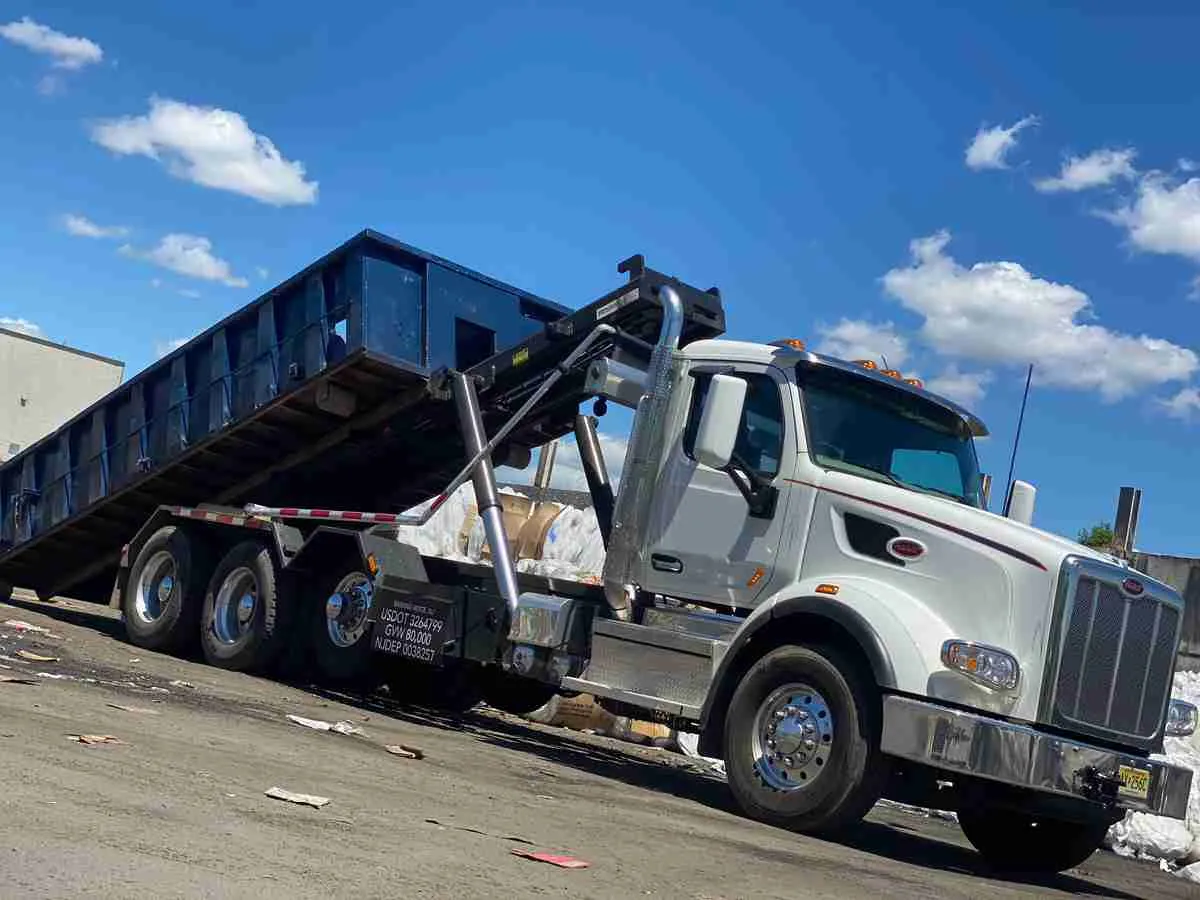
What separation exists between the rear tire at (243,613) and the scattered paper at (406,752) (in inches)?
125

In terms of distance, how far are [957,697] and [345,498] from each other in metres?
6.92

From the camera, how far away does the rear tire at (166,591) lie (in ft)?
38.5

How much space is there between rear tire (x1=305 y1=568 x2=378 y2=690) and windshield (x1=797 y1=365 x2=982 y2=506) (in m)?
4.15

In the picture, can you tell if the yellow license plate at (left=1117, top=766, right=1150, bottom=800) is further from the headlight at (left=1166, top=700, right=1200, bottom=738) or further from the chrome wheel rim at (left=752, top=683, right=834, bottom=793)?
the chrome wheel rim at (left=752, top=683, right=834, bottom=793)

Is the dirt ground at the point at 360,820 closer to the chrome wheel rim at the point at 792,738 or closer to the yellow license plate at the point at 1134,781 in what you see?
the chrome wheel rim at the point at 792,738

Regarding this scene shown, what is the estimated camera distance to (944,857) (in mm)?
7844

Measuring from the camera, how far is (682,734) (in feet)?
38.8

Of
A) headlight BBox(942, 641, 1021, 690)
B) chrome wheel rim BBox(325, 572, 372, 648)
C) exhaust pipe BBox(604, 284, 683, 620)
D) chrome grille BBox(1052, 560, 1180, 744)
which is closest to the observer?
headlight BBox(942, 641, 1021, 690)

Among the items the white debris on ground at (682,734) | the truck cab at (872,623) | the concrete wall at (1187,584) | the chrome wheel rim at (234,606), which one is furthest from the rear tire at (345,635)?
the concrete wall at (1187,584)

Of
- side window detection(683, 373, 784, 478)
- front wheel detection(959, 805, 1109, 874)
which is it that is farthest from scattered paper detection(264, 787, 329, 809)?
front wheel detection(959, 805, 1109, 874)

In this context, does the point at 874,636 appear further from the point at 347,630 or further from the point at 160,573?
the point at 160,573

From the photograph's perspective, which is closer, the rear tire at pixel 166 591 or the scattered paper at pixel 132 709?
the scattered paper at pixel 132 709

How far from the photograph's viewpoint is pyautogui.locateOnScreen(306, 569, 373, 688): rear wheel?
1063cm

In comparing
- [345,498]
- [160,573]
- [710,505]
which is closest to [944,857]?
[710,505]
